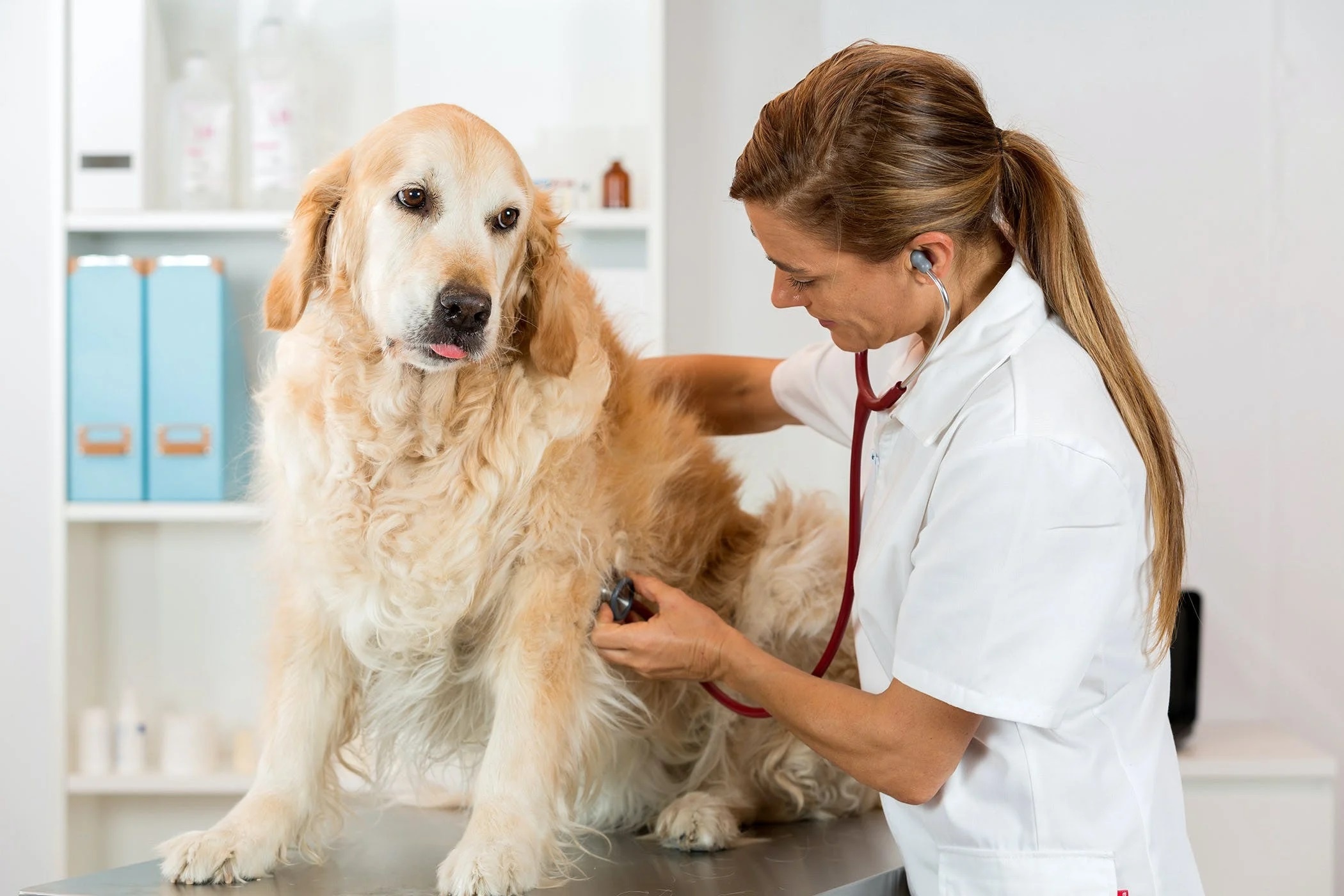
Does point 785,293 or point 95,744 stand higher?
point 785,293

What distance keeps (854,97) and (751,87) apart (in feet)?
5.80

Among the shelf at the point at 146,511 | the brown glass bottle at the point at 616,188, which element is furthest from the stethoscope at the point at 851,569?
the shelf at the point at 146,511

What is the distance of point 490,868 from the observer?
1223 mm

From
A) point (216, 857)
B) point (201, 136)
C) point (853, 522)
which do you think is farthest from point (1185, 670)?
point (201, 136)

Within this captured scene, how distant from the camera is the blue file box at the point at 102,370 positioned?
2.54 metres

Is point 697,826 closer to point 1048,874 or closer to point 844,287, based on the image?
point 1048,874

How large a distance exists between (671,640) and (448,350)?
0.42 meters

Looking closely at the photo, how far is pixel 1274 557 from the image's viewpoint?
8.71ft

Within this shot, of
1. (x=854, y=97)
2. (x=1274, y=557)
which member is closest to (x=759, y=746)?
(x=854, y=97)

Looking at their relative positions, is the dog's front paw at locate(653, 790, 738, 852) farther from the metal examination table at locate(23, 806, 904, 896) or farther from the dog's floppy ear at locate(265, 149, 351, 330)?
the dog's floppy ear at locate(265, 149, 351, 330)

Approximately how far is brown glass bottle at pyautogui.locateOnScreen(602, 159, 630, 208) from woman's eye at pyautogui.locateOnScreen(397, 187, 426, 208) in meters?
1.38

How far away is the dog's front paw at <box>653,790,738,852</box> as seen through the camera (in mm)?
1480

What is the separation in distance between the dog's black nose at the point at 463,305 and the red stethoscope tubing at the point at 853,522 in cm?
40

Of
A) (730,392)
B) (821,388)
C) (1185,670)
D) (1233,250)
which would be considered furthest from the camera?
(1233,250)
